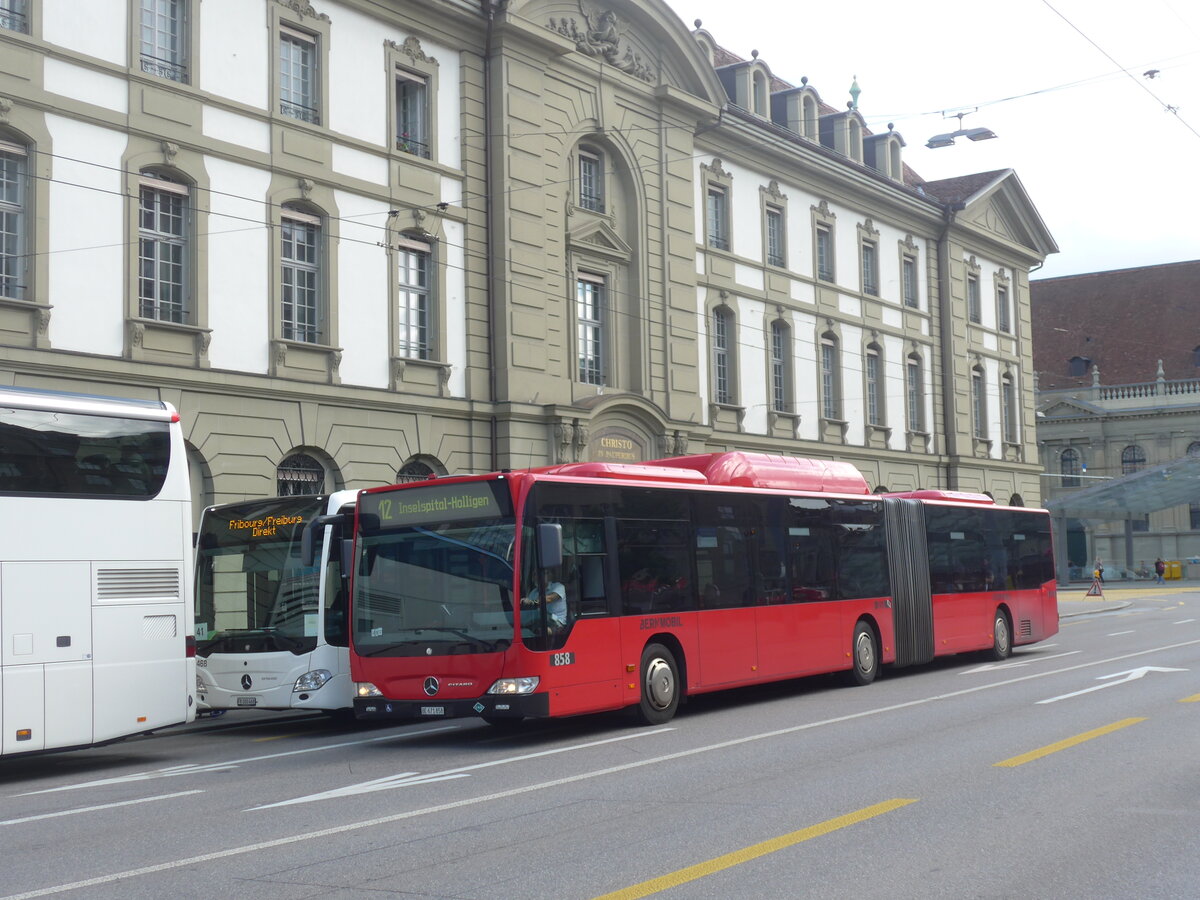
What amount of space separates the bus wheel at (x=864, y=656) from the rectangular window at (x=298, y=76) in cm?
1288

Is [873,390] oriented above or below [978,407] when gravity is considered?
below

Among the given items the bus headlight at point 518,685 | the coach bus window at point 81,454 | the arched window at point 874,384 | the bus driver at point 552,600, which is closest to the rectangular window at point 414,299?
the coach bus window at point 81,454

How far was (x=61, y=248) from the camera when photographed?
2055 centimetres

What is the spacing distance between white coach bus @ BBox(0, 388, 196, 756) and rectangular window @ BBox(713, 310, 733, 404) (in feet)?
73.2

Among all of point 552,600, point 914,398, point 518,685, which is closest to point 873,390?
point 914,398

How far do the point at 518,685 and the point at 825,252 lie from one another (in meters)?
28.8

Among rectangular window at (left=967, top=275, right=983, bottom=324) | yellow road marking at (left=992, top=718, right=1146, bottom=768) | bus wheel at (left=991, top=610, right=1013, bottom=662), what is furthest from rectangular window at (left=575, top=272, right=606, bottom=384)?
rectangular window at (left=967, top=275, right=983, bottom=324)

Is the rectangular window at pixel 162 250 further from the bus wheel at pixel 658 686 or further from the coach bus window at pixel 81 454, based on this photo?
the bus wheel at pixel 658 686

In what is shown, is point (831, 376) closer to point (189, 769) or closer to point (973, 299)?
point (973, 299)

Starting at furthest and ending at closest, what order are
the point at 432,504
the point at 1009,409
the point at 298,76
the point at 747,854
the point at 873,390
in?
the point at 1009,409, the point at 873,390, the point at 298,76, the point at 432,504, the point at 747,854

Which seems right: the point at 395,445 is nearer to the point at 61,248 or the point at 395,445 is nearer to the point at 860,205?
the point at 61,248

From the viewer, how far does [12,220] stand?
20.3 m

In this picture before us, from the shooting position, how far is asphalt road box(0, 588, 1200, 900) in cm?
740

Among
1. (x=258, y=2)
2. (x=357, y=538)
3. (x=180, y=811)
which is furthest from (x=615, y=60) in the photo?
(x=180, y=811)
